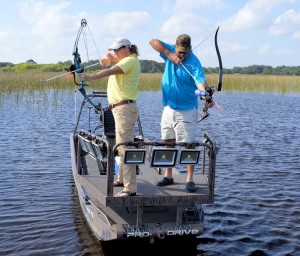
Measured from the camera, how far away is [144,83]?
3247cm

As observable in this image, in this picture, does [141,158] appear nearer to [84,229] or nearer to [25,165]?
[84,229]

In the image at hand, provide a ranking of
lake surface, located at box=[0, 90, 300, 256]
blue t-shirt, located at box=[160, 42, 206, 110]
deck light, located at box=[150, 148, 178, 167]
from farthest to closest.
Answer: lake surface, located at box=[0, 90, 300, 256], blue t-shirt, located at box=[160, 42, 206, 110], deck light, located at box=[150, 148, 178, 167]

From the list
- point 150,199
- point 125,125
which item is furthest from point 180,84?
point 150,199

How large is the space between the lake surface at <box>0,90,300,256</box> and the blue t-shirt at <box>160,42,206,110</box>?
5.70 feet

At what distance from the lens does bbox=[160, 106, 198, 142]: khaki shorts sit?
17.5ft

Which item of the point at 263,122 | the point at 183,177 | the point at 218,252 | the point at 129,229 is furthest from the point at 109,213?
the point at 263,122

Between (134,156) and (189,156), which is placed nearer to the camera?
(134,156)

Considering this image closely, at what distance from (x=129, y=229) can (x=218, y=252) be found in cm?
149

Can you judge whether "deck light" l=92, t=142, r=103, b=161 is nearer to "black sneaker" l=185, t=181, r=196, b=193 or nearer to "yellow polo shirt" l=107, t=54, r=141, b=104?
"yellow polo shirt" l=107, t=54, r=141, b=104

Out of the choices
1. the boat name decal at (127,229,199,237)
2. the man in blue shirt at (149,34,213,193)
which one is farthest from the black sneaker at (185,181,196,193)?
the boat name decal at (127,229,199,237)

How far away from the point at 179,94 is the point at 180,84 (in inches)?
4.7

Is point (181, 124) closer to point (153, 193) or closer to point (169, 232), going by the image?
point (153, 193)

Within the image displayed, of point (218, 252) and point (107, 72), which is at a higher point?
point (107, 72)

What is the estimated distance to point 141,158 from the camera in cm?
483
